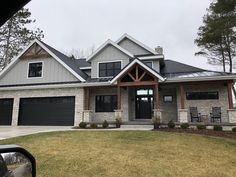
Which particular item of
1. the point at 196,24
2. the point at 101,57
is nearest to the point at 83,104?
the point at 101,57

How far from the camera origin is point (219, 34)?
73.5ft

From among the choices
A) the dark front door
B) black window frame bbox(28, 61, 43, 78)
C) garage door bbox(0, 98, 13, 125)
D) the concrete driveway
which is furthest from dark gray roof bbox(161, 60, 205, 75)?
garage door bbox(0, 98, 13, 125)

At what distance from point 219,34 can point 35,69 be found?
1799 cm

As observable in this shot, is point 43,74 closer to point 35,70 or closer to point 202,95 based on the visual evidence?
point 35,70

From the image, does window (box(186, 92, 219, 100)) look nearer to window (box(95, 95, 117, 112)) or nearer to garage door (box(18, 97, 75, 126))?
window (box(95, 95, 117, 112))

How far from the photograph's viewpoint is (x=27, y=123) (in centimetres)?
1852

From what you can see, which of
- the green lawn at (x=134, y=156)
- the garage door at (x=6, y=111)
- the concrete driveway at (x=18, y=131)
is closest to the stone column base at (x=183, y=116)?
the green lawn at (x=134, y=156)

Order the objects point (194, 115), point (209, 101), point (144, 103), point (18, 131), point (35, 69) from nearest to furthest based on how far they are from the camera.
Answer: point (18, 131), point (209, 101), point (194, 115), point (144, 103), point (35, 69)

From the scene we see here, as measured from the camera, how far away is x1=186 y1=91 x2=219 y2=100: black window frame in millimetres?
15844

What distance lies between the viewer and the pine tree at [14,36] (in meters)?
28.6

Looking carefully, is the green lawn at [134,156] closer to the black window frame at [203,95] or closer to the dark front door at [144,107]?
the black window frame at [203,95]

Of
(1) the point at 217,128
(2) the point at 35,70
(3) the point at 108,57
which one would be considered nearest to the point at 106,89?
(3) the point at 108,57

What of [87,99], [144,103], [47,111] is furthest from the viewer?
[47,111]

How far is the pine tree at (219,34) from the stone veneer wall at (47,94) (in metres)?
15.0
